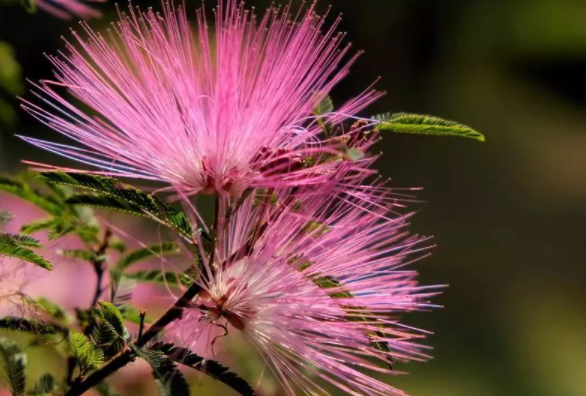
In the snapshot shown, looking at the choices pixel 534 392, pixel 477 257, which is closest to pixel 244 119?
pixel 534 392

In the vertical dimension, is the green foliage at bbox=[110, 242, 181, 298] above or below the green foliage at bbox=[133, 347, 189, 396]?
above

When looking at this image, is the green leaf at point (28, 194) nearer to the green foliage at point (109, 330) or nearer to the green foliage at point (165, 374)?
the green foliage at point (109, 330)

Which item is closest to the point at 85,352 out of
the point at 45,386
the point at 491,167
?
the point at 45,386

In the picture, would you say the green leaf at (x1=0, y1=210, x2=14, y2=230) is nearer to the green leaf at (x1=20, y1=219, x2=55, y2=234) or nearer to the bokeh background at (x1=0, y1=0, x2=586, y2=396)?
the green leaf at (x1=20, y1=219, x2=55, y2=234)

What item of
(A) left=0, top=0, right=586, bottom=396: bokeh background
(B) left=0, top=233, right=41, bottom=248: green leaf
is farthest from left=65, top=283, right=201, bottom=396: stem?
(A) left=0, top=0, right=586, bottom=396: bokeh background

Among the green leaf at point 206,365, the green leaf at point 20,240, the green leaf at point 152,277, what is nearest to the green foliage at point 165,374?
the green leaf at point 206,365

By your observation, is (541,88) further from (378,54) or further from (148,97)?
(148,97)

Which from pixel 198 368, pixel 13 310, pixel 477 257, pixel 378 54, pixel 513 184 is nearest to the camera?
pixel 198 368
